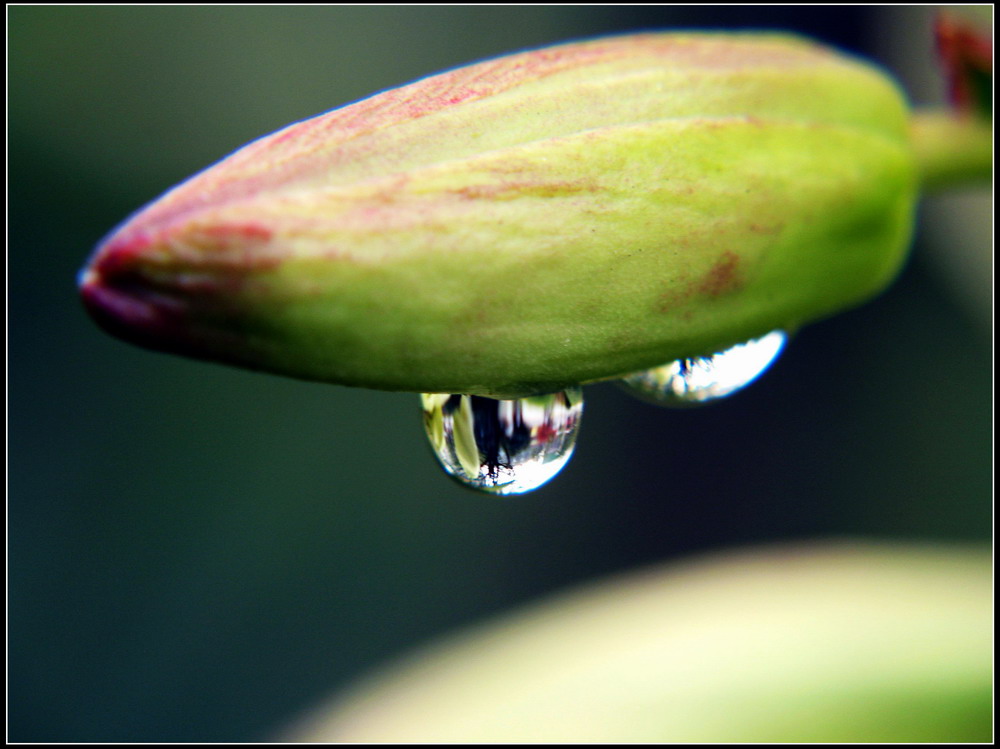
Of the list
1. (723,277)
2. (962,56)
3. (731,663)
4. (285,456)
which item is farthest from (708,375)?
(285,456)

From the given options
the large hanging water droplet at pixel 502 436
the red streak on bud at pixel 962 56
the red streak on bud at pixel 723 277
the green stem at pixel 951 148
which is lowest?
the large hanging water droplet at pixel 502 436

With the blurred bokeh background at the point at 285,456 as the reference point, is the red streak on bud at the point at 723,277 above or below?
below

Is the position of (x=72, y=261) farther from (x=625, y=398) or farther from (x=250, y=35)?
(x=625, y=398)

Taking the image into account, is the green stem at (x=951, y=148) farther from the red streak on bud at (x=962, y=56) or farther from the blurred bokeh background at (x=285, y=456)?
the blurred bokeh background at (x=285, y=456)

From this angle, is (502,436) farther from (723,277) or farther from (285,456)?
(285,456)

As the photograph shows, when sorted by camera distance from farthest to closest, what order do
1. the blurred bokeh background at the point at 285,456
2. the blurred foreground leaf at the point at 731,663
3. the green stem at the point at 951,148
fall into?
1. the blurred bokeh background at the point at 285,456
2. the blurred foreground leaf at the point at 731,663
3. the green stem at the point at 951,148

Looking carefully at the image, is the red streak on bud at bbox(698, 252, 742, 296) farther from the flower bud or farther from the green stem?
the green stem

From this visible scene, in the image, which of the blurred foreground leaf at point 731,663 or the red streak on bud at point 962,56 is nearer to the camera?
the red streak on bud at point 962,56

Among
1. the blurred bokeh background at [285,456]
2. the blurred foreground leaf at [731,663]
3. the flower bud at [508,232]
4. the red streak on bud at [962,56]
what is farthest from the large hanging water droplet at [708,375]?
the blurred bokeh background at [285,456]
